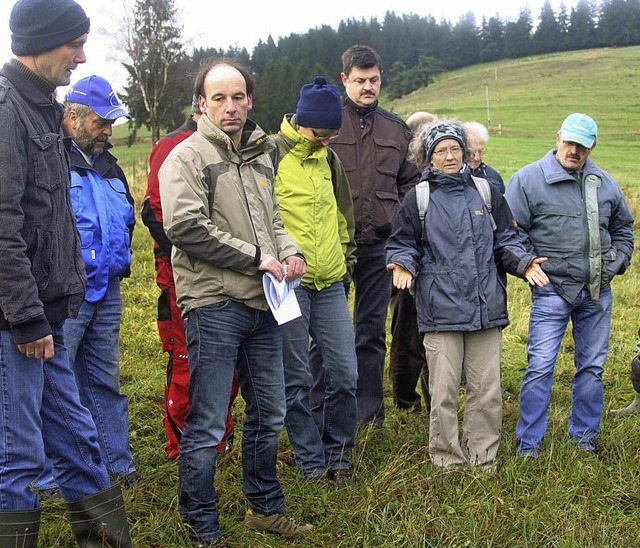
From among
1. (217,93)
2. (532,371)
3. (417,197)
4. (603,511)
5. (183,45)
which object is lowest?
(603,511)

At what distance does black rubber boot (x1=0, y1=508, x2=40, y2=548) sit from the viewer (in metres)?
2.69

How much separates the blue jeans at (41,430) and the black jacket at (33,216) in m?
0.14

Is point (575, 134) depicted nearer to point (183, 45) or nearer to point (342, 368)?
point (342, 368)

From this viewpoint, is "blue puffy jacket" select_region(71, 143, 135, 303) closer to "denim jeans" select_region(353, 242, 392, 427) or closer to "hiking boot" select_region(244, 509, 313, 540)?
"hiking boot" select_region(244, 509, 313, 540)

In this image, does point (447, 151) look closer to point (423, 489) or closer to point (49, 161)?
point (423, 489)

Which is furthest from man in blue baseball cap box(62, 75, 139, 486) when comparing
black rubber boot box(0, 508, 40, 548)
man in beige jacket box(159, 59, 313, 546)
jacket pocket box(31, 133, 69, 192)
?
black rubber boot box(0, 508, 40, 548)

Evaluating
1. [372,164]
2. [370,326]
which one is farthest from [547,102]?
[370,326]

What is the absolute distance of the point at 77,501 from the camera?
3061mm

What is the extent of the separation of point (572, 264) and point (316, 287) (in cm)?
176

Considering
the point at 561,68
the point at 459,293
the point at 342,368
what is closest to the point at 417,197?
the point at 459,293

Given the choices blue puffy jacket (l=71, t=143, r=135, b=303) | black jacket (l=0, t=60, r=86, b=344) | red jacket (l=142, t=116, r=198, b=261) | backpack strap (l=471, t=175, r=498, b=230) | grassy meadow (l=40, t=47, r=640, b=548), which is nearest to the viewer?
black jacket (l=0, t=60, r=86, b=344)

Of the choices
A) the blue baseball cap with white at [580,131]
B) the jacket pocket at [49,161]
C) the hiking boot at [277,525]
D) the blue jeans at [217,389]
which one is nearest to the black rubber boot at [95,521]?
the blue jeans at [217,389]

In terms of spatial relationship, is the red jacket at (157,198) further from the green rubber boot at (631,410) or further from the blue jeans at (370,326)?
the green rubber boot at (631,410)

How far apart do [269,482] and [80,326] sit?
133cm
